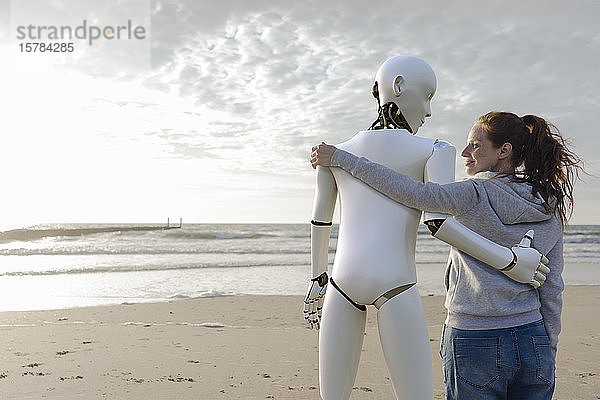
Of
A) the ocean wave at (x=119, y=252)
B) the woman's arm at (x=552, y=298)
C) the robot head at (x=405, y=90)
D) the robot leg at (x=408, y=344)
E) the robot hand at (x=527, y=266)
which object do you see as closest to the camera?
the robot hand at (x=527, y=266)

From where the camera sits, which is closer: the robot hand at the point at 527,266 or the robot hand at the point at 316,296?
the robot hand at the point at 527,266

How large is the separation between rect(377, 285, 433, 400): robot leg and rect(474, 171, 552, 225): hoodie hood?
0.57m

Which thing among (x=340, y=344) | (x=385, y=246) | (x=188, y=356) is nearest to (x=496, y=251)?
(x=385, y=246)

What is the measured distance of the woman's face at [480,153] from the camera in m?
2.41

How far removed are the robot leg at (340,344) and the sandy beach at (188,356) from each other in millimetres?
2396

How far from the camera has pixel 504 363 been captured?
2.21m

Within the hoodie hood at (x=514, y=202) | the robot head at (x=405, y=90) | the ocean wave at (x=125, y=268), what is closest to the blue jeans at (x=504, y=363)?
the hoodie hood at (x=514, y=202)

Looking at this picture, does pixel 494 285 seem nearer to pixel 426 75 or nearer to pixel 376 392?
pixel 426 75

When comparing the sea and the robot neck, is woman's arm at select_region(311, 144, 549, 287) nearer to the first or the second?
the robot neck

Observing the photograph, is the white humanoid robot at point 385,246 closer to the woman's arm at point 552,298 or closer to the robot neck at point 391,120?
the robot neck at point 391,120

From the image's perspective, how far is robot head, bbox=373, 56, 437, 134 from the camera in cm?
274

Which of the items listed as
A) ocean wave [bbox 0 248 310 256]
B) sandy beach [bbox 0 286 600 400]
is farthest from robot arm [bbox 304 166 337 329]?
ocean wave [bbox 0 248 310 256]

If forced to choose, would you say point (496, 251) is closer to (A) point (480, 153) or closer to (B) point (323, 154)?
(A) point (480, 153)

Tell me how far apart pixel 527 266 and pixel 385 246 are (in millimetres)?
620
